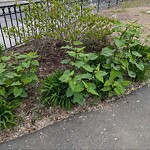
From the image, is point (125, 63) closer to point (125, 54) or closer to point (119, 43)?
point (125, 54)

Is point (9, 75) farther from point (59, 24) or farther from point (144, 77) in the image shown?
point (144, 77)

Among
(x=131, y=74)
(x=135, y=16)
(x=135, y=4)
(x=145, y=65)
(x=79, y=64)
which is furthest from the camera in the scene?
(x=135, y=4)

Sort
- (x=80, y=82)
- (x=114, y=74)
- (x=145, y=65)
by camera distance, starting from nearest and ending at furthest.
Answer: (x=80, y=82)
(x=114, y=74)
(x=145, y=65)

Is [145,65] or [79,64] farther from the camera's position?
[145,65]

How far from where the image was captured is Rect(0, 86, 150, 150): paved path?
94.6 inches

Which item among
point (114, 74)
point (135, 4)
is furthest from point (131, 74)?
point (135, 4)

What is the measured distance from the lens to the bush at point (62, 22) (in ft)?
11.6

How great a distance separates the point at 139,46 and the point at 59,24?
4.96ft

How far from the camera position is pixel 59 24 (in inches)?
146

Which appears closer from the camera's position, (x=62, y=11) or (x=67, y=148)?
(x=67, y=148)

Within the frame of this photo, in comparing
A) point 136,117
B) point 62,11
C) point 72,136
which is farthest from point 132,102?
point 62,11

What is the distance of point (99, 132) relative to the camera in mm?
2564

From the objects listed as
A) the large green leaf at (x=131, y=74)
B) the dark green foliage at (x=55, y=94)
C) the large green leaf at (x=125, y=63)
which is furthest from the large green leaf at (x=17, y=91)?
the large green leaf at (x=131, y=74)

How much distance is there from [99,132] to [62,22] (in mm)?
2053
